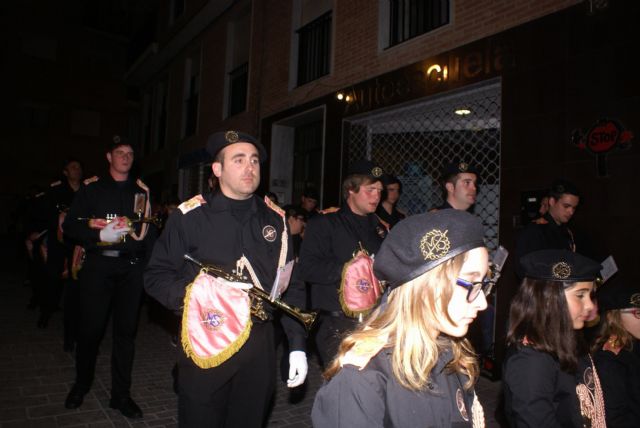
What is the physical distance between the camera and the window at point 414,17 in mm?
7703

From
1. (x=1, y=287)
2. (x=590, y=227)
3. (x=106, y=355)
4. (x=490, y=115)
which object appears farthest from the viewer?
(x=1, y=287)

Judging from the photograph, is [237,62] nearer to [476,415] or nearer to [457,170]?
[457,170]

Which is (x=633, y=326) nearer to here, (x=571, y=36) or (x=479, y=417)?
(x=479, y=417)

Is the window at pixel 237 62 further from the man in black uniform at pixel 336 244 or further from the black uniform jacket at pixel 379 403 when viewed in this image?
the black uniform jacket at pixel 379 403

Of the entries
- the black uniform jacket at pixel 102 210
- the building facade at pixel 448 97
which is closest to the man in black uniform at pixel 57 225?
the black uniform jacket at pixel 102 210

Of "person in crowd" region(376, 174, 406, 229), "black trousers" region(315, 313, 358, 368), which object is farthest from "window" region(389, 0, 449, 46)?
"black trousers" region(315, 313, 358, 368)

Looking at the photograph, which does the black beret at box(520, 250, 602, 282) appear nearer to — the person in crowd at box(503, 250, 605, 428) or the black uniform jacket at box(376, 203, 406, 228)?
the person in crowd at box(503, 250, 605, 428)

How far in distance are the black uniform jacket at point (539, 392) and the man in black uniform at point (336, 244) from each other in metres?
1.69

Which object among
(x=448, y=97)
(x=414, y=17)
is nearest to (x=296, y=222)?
(x=448, y=97)

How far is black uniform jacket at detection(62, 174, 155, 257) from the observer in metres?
4.18

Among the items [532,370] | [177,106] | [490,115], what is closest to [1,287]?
[177,106]

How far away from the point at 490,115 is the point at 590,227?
7.65 ft

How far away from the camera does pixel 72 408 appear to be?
4.21 meters

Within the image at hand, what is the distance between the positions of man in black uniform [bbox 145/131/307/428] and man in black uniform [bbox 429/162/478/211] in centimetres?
274
